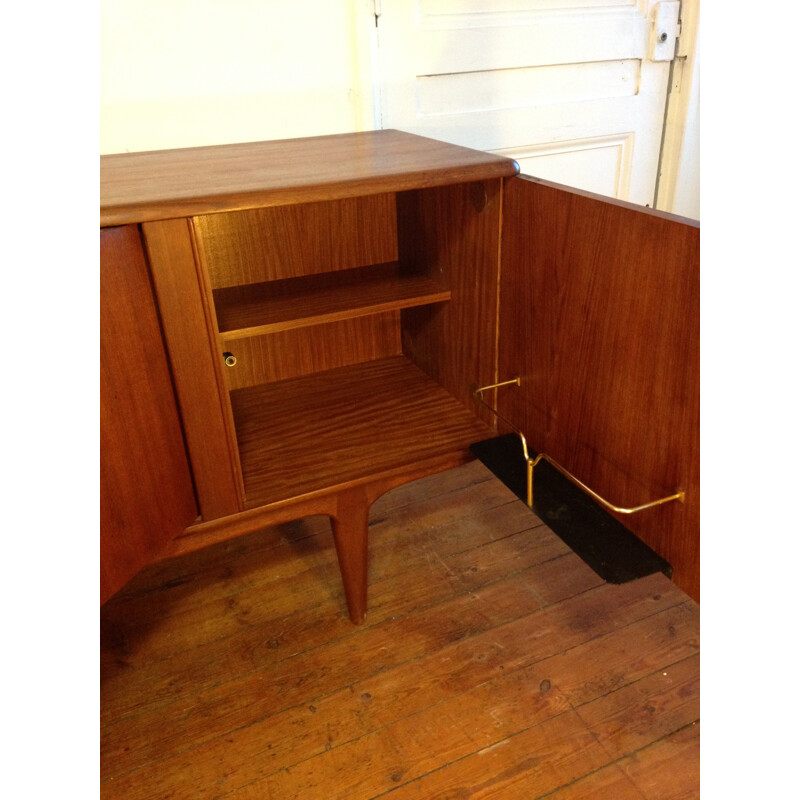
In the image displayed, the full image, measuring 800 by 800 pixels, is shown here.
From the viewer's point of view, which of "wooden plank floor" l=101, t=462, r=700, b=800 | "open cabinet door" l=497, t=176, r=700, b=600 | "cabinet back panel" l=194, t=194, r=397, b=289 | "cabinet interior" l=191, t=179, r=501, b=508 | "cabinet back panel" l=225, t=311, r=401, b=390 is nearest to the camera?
"open cabinet door" l=497, t=176, r=700, b=600

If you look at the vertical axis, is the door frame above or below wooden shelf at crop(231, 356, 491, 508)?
above

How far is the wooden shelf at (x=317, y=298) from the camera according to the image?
3.67ft

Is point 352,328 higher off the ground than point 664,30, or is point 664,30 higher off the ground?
point 664,30

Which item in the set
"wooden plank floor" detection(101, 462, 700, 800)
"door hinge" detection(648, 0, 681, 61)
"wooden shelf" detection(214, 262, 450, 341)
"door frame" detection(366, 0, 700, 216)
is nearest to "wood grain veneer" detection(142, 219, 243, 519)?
"wooden shelf" detection(214, 262, 450, 341)

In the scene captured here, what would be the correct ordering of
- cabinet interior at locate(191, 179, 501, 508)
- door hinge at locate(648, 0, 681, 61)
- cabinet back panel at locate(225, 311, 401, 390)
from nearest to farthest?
cabinet interior at locate(191, 179, 501, 508) → cabinet back panel at locate(225, 311, 401, 390) → door hinge at locate(648, 0, 681, 61)

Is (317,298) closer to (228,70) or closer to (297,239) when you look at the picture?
(297,239)

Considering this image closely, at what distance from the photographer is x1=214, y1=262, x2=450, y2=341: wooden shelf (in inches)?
44.0

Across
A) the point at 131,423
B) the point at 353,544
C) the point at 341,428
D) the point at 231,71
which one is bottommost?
the point at 353,544

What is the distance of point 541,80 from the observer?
1598 mm

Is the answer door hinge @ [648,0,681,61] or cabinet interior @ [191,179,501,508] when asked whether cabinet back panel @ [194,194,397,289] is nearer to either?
cabinet interior @ [191,179,501,508]

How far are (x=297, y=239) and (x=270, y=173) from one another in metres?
0.35

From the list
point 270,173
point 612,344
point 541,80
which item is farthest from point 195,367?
point 541,80

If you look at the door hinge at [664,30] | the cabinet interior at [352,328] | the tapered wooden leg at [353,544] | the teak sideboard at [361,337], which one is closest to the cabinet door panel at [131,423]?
Result: the teak sideboard at [361,337]
